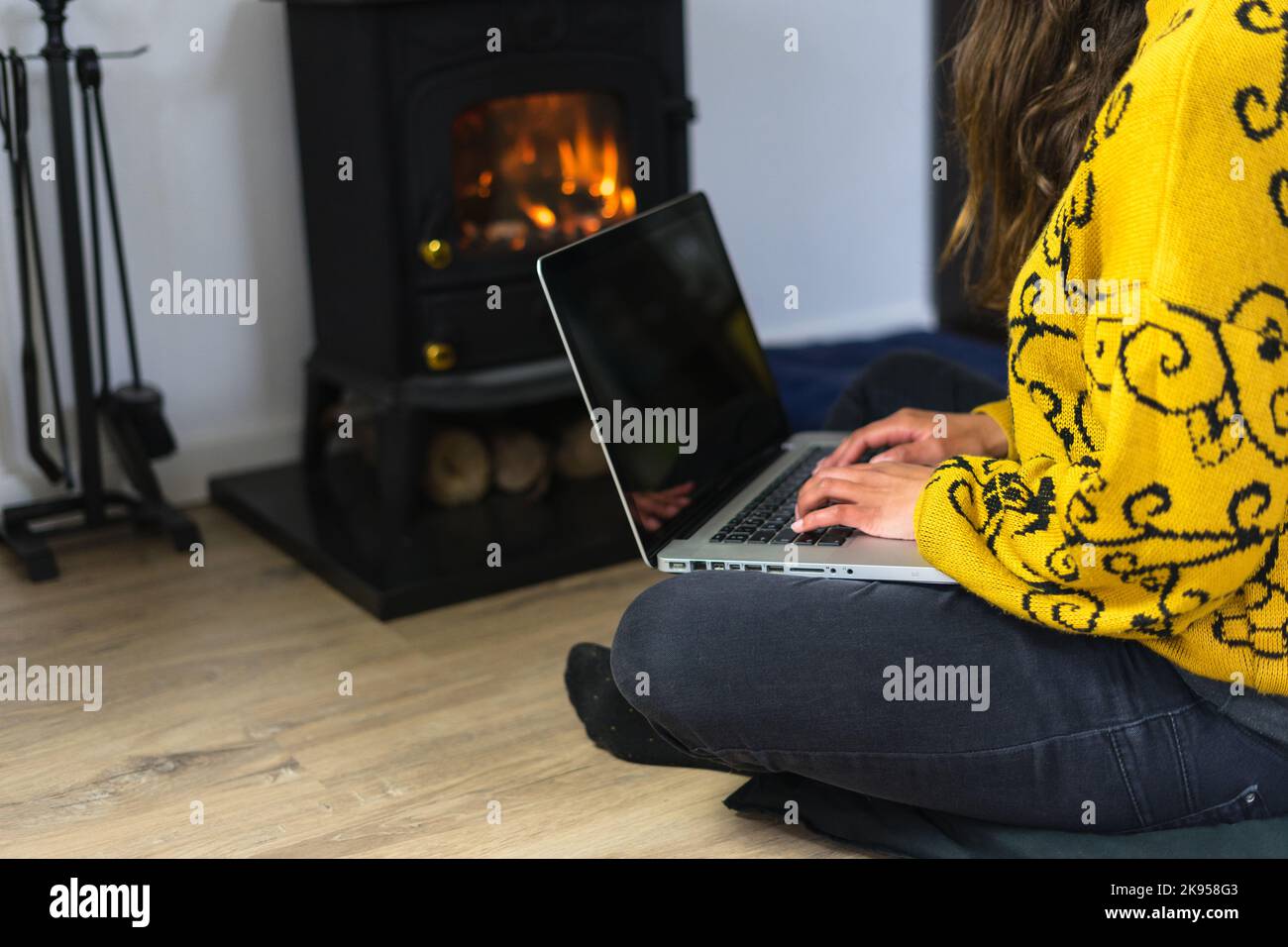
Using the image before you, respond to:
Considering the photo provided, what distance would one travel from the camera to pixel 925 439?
59.1 inches

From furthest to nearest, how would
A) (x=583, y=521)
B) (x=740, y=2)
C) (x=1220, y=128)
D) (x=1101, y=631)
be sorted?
(x=740, y=2)
(x=583, y=521)
(x=1101, y=631)
(x=1220, y=128)

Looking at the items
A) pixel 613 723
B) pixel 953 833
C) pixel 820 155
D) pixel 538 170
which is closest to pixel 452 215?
pixel 538 170

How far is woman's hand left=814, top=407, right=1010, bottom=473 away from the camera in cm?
149

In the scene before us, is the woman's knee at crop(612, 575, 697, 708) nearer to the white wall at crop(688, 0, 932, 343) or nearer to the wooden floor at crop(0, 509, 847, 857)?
the wooden floor at crop(0, 509, 847, 857)

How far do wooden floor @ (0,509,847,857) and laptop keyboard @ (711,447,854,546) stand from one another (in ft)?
1.02

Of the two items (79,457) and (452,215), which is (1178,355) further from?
(79,457)

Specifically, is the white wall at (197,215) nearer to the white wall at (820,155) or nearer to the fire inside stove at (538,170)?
the fire inside stove at (538,170)

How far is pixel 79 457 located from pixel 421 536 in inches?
22.9

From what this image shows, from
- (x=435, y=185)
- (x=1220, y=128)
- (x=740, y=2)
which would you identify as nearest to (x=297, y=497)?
(x=435, y=185)

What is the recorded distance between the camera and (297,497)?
8.09 ft

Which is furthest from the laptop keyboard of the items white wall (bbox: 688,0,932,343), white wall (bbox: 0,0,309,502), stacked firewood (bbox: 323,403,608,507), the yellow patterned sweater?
white wall (bbox: 688,0,932,343)

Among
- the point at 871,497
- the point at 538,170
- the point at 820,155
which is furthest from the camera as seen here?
the point at 820,155
